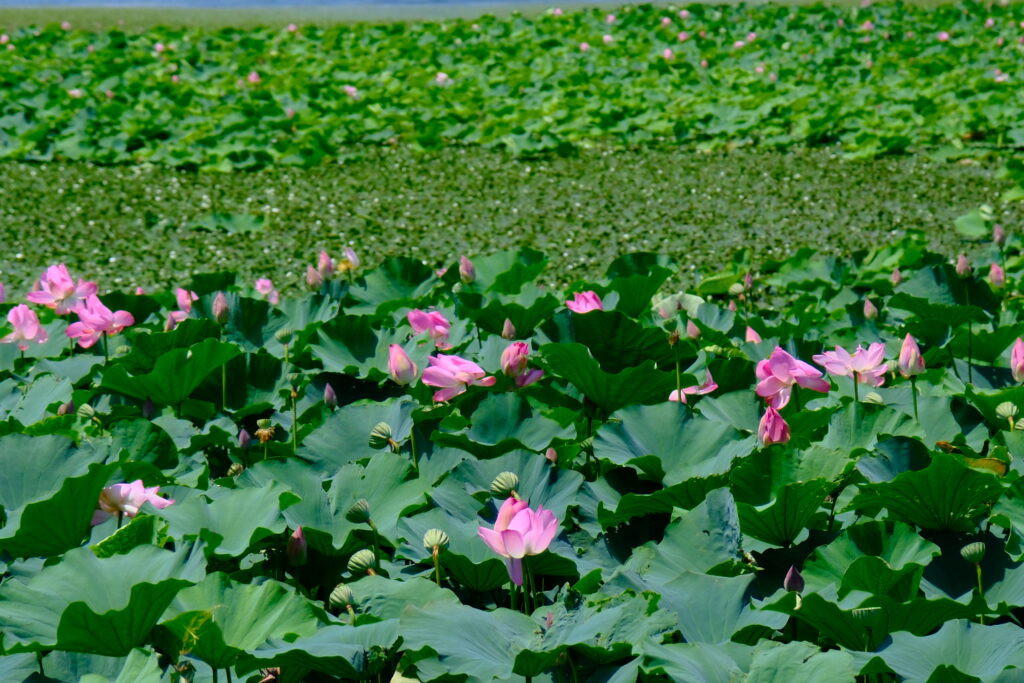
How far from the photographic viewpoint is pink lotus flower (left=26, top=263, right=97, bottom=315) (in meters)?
2.25

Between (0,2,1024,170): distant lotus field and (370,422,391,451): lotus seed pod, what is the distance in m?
4.10

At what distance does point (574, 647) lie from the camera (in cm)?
114

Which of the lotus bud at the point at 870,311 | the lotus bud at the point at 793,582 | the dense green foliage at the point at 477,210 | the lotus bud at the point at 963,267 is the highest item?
the lotus bud at the point at 793,582

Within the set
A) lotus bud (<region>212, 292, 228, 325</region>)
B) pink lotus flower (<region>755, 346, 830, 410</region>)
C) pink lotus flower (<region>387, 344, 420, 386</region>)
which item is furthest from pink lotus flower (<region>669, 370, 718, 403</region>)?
lotus bud (<region>212, 292, 228, 325</region>)

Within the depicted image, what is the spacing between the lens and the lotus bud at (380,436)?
1593mm

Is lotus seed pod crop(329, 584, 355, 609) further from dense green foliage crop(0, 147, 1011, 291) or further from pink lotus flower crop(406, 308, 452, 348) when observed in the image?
dense green foliage crop(0, 147, 1011, 291)

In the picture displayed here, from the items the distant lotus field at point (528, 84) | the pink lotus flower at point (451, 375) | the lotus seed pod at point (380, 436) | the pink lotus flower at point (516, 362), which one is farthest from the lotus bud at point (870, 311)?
the distant lotus field at point (528, 84)

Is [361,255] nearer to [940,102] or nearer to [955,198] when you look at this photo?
[955,198]

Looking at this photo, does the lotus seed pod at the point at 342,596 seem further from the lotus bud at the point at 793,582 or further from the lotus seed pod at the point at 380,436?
the lotus bud at the point at 793,582

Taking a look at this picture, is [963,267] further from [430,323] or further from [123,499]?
[123,499]

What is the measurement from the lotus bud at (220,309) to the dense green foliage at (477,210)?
1.60 metres

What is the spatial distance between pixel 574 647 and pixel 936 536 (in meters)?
0.52

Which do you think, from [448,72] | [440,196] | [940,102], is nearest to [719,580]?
[440,196]

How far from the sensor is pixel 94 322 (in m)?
2.10
